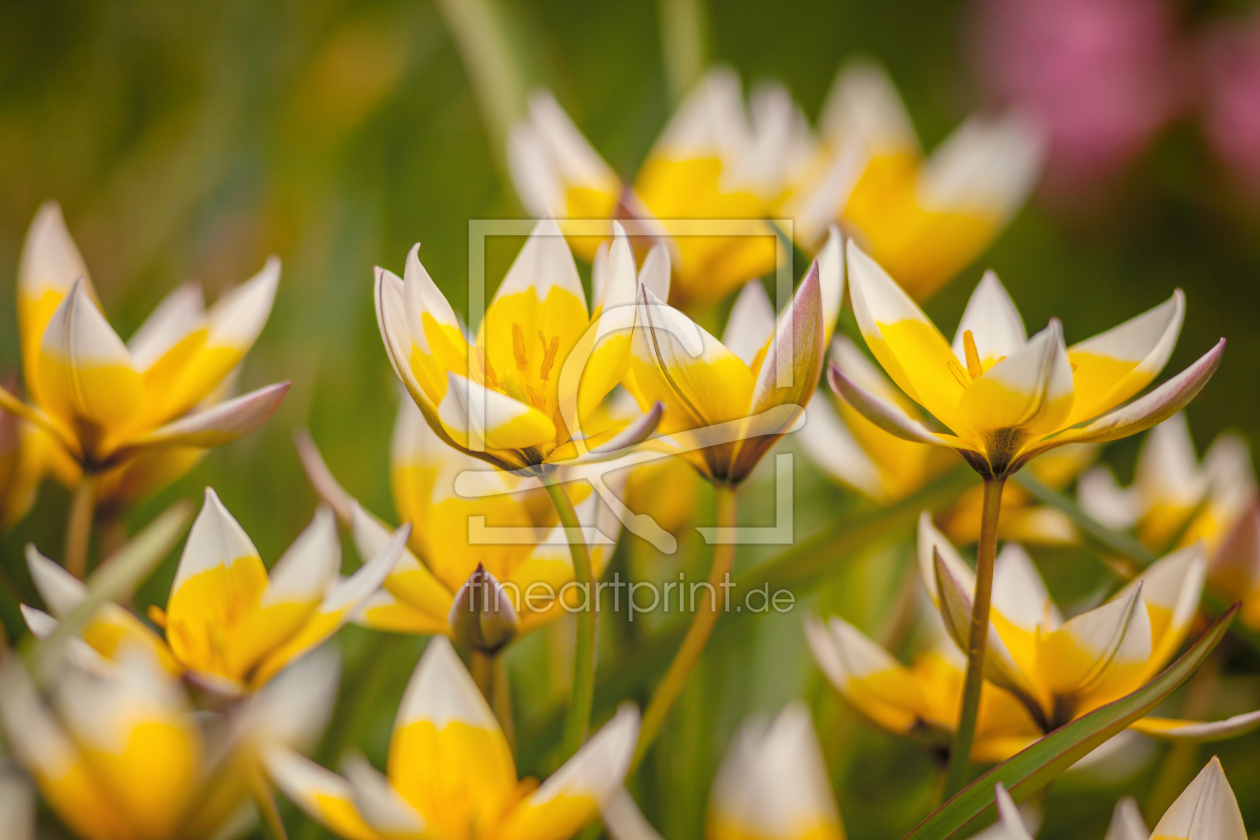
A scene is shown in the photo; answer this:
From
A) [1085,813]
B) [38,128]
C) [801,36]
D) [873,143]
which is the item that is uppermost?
[801,36]

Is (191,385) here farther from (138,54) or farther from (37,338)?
(138,54)

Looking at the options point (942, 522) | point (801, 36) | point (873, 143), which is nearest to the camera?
point (942, 522)

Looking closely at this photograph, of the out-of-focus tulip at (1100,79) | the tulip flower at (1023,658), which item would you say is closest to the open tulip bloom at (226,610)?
the tulip flower at (1023,658)

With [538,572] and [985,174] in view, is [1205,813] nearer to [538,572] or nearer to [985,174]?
[538,572]

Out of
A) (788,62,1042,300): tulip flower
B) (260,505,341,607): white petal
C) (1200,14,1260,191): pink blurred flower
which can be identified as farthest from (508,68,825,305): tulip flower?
(1200,14,1260,191): pink blurred flower

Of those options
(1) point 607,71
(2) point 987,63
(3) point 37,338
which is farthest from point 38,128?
(2) point 987,63

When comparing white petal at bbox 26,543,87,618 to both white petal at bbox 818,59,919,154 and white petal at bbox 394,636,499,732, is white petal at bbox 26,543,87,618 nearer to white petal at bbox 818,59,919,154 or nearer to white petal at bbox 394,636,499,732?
white petal at bbox 394,636,499,732

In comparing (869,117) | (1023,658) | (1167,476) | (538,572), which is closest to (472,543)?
(538,572)
